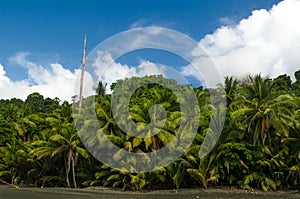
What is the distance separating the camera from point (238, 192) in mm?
20984

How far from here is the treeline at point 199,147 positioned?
21766 mm

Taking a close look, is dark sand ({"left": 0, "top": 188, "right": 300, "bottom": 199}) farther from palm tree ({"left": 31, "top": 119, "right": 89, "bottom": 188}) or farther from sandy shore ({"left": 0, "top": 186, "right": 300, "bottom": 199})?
palm tree ({"left": 31, "top": 119, "right": 89, "bottom": 188})

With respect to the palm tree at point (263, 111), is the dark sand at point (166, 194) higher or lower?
lower

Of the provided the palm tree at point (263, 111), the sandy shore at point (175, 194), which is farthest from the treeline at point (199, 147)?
the sandy shore at point (175, 194)

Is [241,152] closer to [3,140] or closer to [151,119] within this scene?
[151,119]

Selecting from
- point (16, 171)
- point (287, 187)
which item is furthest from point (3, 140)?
point (287, 187)

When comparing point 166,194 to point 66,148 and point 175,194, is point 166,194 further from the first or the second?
point 66,148

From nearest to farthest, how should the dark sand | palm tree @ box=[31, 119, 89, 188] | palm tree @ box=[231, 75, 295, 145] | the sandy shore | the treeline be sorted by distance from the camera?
the dark sand
the sandy shore
palm tree @ box=[231, 75, 295, 145]
the treeline
palm tree @ box=[31, 119, 89, 188]

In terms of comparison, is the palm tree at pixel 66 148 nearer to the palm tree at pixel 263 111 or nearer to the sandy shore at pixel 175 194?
the sandy shore at pixel 175 194

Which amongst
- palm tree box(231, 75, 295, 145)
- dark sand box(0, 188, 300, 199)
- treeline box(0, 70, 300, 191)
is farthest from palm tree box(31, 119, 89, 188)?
palm tree box(231, 75, 295, 145)

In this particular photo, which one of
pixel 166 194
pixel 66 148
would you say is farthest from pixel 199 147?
pixel 66 148

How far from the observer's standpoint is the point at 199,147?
75.0ft

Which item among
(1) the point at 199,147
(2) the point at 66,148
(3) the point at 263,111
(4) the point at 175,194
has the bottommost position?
(4) the point at 175,194

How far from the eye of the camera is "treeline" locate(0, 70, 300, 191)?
21.8 metres
